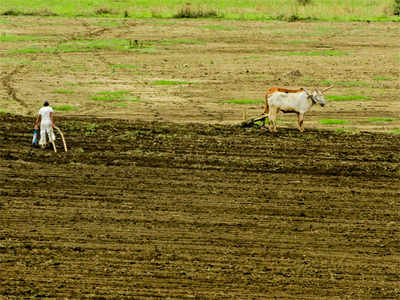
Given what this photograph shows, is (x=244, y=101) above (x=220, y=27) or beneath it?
beneath

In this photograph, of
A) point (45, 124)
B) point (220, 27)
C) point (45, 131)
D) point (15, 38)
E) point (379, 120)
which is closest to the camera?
point (45, 124)

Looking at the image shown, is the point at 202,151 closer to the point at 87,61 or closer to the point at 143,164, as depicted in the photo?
the point at 143,164

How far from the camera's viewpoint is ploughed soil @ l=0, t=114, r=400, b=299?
43.9ft

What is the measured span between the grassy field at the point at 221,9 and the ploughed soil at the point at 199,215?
26262 mm

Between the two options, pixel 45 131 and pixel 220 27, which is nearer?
pixel 45 131

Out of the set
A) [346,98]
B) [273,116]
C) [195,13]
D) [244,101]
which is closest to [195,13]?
[195,13]

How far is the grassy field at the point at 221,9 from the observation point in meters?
48.7

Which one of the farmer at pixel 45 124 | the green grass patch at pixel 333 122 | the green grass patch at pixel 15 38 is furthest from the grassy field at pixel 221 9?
the farmer at pixel 45 124

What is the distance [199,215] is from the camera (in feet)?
54.3

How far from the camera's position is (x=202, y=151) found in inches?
845

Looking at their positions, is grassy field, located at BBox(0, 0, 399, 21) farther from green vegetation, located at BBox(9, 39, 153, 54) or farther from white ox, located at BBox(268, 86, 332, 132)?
white ox, located at BBox(268, 86, 332, 132)

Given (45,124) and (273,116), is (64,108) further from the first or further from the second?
(273,116)

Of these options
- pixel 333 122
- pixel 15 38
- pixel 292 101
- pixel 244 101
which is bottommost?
pixel 333 122

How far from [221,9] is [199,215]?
37.3 metres
